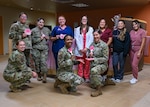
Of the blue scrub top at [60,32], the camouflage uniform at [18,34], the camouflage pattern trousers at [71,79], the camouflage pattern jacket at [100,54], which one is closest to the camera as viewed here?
the camouflage pattern trousers at [71,79]

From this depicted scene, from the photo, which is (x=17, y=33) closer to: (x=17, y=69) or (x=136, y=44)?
(x=17, y=69)

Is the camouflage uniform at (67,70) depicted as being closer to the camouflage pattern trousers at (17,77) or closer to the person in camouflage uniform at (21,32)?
the camouflage pattern trousers at (17,77)

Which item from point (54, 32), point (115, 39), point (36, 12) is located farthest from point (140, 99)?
point (36, 12)

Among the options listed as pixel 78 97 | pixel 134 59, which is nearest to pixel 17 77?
pixel 78 97

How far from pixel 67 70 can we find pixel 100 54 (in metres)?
0.63

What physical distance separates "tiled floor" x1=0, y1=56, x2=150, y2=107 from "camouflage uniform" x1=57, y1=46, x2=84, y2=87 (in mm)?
240

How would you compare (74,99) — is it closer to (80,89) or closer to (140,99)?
(80,89)

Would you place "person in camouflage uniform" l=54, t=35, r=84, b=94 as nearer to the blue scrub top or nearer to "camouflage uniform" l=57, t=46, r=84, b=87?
"camouflage uniform" l=57, t=46, r=84, b=87

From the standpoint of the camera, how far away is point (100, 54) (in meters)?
3.28

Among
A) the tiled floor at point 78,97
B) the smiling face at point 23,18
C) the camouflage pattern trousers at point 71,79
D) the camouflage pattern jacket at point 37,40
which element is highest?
the smiling face at point 23,18

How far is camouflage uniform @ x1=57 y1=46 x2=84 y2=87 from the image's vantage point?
10.1 ft

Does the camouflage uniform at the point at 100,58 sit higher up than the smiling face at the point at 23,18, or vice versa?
the smiling face at the point at 23,18

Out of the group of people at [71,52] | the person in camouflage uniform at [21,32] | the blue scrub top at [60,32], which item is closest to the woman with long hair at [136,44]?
the group of people at [71,52]

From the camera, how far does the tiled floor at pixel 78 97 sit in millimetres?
2752
